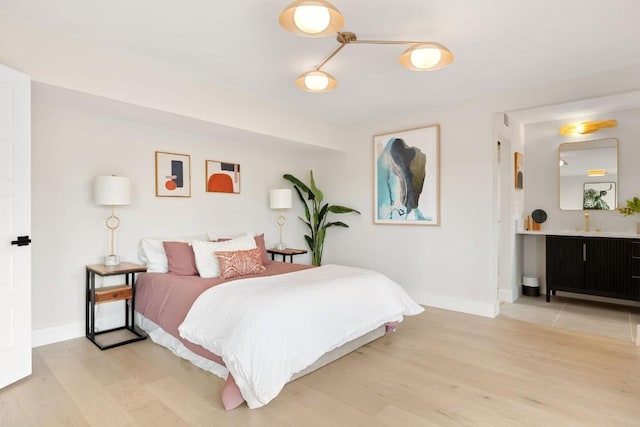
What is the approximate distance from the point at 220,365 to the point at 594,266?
432 cm

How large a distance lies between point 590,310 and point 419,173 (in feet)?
8.45

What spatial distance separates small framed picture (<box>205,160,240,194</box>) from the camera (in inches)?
171

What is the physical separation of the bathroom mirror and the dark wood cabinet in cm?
65

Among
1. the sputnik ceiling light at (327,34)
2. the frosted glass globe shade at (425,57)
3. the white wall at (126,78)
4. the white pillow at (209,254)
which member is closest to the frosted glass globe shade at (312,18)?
the sputnik ceiling light at (327,34)

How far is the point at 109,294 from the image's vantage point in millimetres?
3146

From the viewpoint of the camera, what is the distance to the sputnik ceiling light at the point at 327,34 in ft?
6.36

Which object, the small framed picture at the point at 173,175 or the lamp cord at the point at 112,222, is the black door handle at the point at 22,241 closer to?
the lamp cord at the point at 112,222

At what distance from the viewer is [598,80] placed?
3.30 m

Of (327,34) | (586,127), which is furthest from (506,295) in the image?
(327,34)

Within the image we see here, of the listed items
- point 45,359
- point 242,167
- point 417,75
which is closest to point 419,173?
point 417,75

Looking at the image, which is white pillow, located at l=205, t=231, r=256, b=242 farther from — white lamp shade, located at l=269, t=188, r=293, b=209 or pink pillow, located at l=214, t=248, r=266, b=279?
pink pillow, located at l=214, t=248, r=266, b=279

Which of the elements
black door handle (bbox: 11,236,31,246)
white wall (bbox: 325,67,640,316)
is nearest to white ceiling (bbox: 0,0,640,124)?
white wall (bbox: 325,67,640,316)

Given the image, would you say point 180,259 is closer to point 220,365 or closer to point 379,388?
point 220,365

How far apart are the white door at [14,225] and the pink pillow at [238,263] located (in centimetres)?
142
